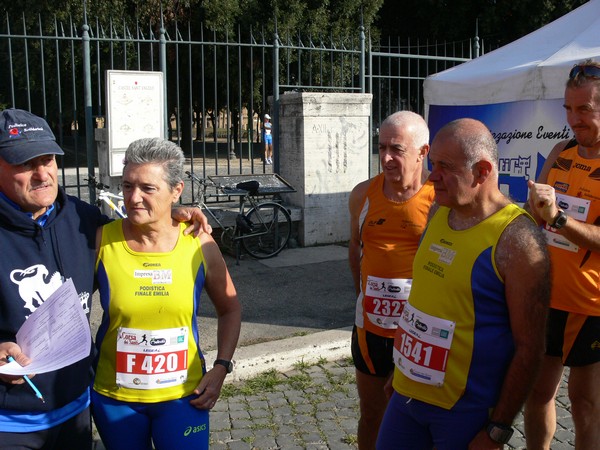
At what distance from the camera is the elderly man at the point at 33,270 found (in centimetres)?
215

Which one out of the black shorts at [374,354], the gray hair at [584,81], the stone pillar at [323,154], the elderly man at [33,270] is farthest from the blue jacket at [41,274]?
the stone pillar at [323,154]

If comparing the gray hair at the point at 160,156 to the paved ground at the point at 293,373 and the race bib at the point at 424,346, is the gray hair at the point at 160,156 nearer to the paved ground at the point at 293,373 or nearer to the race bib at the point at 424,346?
the race bib at the point at 424,346

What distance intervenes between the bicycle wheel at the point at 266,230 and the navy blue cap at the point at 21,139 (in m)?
Answer: 6.23

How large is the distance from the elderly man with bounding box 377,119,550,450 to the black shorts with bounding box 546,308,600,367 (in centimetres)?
89

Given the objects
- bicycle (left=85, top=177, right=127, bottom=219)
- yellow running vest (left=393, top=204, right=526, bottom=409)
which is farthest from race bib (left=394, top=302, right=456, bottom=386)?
bicycle (left=85, top=177, right=127, bottom=219)

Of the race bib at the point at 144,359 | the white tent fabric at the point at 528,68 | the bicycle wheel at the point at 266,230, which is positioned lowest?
the bicycle wheel at the point at 266,230

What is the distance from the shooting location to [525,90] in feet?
17.4

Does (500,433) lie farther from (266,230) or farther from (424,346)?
(266,230)

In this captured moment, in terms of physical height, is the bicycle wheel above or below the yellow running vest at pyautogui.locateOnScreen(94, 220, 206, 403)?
below

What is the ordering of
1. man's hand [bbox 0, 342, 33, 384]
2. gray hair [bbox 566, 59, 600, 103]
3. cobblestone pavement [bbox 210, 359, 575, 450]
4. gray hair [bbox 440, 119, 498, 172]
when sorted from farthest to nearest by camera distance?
cobblestone pavement [bbox 210, 359, 575, 450]
gray hair [bbox 566, 59, 600, 103]
gray hair [bbox 440, 119, 498, 172]
man's hand [bbox 0, 342, 33, 384]

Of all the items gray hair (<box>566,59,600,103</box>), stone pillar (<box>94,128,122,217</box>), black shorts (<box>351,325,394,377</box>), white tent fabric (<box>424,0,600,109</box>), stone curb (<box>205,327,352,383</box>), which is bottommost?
stone curb (<box>205,327,352,383</box>)

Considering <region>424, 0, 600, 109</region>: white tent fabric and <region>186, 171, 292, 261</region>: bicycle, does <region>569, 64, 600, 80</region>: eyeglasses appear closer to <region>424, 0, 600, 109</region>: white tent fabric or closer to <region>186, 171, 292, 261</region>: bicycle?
<region>424, 0, 600, 109</region>: white tent fabric

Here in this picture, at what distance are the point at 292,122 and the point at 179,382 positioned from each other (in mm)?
6873

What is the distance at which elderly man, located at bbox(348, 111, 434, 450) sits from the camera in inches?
118
